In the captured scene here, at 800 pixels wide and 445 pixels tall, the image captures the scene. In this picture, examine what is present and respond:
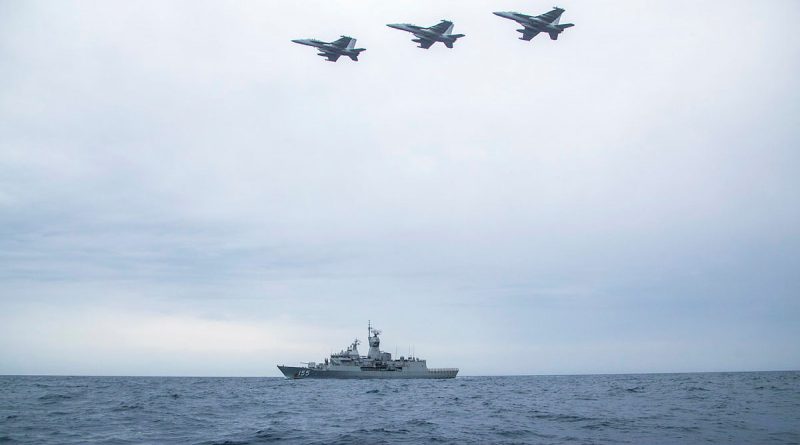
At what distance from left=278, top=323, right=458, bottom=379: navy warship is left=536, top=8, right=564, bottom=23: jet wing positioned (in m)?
84.3

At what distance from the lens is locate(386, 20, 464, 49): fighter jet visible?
4878 cm

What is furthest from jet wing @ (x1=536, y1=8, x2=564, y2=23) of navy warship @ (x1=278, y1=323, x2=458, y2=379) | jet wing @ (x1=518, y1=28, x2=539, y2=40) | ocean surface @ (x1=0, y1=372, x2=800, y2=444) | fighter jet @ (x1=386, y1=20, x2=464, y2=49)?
navy warship @ (x1=278, y1=323, x2=458, y2=379)

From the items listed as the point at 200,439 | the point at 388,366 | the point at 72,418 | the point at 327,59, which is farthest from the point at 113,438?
the point at 388,366

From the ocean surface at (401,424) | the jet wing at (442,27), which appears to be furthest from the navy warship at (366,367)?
the jet wing at (442,27)

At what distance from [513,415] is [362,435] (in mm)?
15220

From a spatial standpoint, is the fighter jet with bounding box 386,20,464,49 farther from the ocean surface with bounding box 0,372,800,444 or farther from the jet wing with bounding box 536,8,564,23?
the ocean surface with bounding box 0,372,800,444

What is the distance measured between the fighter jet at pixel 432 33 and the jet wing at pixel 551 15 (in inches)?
280

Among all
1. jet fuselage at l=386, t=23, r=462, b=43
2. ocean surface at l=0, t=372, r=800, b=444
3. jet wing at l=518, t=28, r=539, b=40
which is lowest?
ocean surface at l=0, t=372, r=800, b=444

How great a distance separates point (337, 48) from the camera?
50.7 metres

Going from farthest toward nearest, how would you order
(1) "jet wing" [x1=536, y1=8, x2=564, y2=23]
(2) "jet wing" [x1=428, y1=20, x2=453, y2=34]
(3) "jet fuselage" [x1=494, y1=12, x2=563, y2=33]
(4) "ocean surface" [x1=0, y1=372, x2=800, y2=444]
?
(2) "jet wing" [x1=428, y1=20, x2=453, y2=34]
(3) "jet fuselage" [x1=494, y1=12, x2=563, y2=33]
(1) "jet wing" [x1=536, y1=8, x2=564, y2=23]
(4) "ocean surface" [x1=0, y1=372, x2=800, y2=444]

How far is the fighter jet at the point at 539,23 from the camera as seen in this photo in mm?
45875

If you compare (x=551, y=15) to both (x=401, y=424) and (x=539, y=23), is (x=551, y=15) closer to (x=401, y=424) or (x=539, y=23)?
(x=539, y=23)

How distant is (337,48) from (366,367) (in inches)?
3109

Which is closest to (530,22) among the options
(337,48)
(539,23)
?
(539,23)
